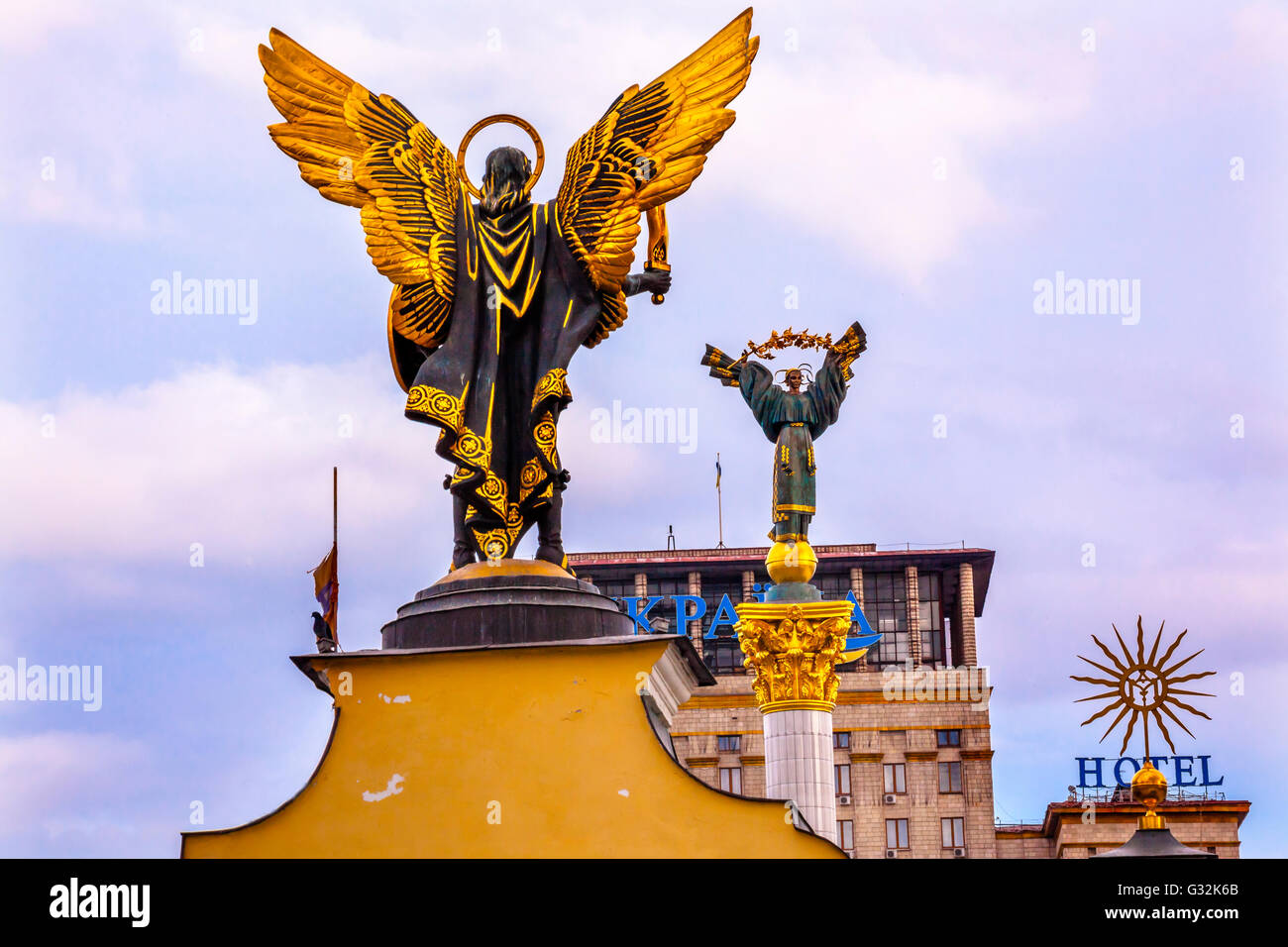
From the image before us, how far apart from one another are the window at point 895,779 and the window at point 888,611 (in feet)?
27.8

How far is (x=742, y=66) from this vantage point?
14711 mm

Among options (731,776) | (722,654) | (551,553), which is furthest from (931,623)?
(551,553)

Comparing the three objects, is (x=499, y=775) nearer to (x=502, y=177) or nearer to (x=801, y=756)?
(x=502, y=177)

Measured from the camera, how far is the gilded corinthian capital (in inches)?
1087

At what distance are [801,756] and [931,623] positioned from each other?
241ft

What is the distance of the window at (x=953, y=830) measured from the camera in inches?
3543

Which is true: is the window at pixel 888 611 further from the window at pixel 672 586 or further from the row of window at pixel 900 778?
the window at pixel 672 586

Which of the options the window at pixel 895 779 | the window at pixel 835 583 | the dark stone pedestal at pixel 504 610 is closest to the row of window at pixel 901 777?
the window at pixel 895 779

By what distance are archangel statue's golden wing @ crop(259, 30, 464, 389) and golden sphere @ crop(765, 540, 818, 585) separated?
14017 mm

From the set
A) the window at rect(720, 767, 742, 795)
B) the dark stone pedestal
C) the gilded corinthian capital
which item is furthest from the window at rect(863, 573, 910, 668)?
the dark stone pedestal
